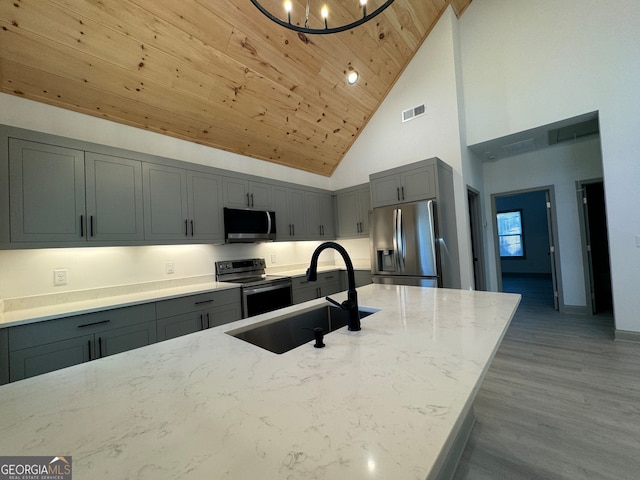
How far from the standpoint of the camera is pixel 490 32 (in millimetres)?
3830

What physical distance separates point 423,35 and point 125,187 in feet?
14.6

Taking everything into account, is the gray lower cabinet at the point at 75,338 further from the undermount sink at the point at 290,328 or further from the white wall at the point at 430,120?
the white wall at the point at 430,120

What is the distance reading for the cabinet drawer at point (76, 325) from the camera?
1813 mm

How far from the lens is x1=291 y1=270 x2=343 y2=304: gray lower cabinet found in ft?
12.3

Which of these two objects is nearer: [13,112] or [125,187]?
[13,112]

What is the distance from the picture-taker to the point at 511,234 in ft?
27.4

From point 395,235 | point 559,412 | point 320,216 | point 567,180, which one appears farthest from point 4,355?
point 567,180

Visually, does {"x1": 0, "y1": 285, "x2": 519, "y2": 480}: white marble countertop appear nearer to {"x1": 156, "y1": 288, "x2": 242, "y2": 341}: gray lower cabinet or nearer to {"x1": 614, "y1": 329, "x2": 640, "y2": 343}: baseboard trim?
{"x1": 156, "y1": 288, "x2": 242, "y2": 341}: gray lower cabinet

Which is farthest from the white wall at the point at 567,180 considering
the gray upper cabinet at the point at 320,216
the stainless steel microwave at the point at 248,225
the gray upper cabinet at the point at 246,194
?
the gray upper cabinet at the point at 246,194

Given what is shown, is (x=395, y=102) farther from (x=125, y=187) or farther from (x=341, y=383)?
(x=341, y=383)

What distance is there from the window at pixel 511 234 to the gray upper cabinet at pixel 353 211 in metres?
6.18

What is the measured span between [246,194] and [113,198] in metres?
1.46

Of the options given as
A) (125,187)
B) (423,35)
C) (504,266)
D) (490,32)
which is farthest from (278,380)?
(504,266)

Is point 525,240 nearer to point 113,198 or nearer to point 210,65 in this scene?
point 210,65
